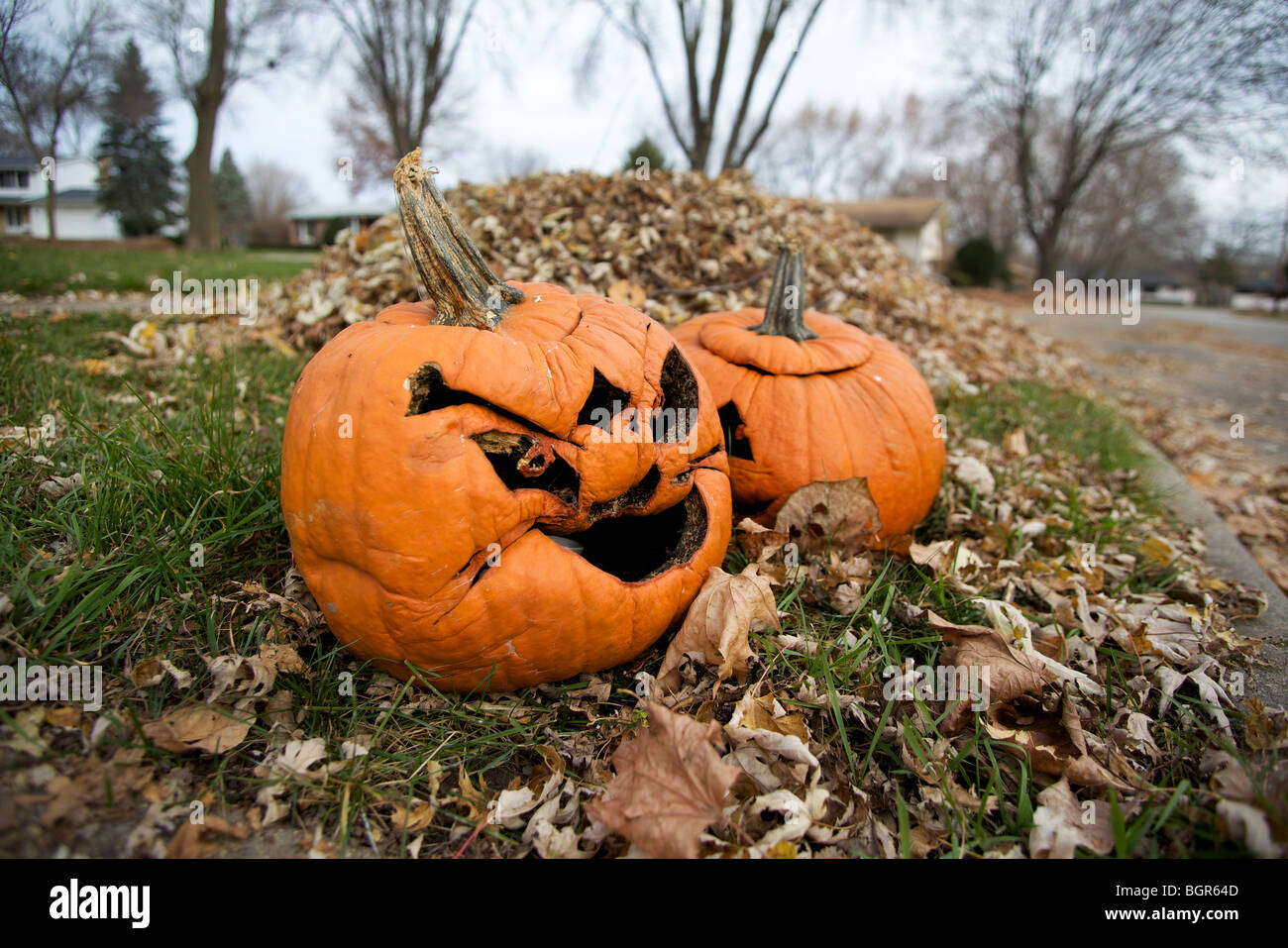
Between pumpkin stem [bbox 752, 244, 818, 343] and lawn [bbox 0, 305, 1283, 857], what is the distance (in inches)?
40.9

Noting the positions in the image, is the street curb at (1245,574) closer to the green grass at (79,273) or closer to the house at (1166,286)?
the green grass at (79,273)

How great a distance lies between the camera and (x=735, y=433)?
2.73 m

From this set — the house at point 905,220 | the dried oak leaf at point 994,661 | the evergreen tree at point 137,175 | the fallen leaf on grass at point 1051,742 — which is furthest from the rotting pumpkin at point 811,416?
the evergreen tree at point 137,175

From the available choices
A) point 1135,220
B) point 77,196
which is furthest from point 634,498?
point 77,196

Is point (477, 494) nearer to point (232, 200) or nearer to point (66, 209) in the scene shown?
point (232, 200)

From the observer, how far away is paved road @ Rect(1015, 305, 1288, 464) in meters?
7.25

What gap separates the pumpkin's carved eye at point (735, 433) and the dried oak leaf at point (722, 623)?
719 mm

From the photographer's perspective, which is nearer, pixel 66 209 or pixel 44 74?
pixel 44 74

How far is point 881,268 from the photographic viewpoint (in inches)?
257

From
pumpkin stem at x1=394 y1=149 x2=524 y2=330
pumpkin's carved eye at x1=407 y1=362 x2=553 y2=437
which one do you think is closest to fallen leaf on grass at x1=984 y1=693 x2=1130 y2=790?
pumpkin's carved eye at x1=407 y1=362 x2=553 y2=437

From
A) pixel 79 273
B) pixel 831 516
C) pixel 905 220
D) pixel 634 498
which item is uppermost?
pixel 905 220

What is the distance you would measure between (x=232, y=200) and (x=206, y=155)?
147 ft

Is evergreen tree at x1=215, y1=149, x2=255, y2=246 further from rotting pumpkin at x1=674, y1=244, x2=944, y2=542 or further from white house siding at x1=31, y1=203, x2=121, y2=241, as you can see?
rotting pumpkin at x1=674, y1=244, x2=944, y2=542
